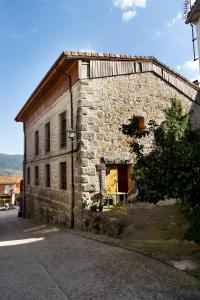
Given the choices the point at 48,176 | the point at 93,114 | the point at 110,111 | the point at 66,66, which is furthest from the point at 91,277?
the point at 48,176

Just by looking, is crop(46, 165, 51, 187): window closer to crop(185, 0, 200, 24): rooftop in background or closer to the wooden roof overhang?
the wooden roof overhang

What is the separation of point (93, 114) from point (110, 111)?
827mm

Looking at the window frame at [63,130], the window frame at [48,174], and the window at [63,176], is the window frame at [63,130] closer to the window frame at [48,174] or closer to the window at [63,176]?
the window at [63,176]

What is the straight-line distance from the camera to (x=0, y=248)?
24.2 feet

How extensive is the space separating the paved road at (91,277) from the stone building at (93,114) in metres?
4.59

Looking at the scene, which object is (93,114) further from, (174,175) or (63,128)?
(174,175)

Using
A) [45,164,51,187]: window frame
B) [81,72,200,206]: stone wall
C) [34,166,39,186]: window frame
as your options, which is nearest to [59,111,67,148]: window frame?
[81,72,200,206]: stone wall

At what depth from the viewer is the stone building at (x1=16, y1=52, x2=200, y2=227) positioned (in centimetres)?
1057

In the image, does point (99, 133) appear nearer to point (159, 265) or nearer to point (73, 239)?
point (73, 239)

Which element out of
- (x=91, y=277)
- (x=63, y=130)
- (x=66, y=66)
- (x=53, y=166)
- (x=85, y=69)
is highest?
(x=66, y=66)

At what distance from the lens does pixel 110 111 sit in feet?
36.9

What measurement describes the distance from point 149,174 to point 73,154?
611cm

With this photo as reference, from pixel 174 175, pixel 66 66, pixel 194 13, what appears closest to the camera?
pixel 174 175

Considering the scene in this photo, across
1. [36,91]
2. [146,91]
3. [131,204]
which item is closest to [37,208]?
[36,91]
